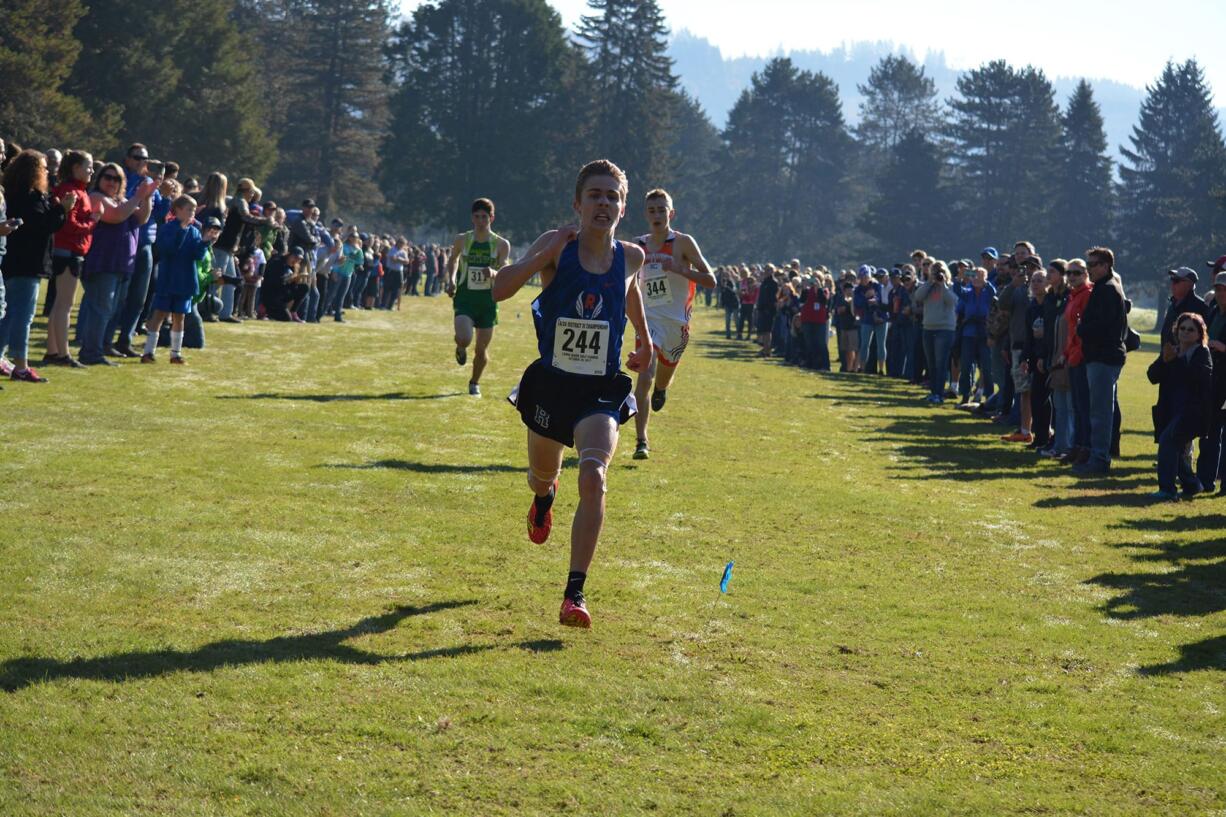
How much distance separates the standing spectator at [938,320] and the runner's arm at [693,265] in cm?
1093

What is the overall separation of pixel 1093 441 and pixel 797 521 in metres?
5.81

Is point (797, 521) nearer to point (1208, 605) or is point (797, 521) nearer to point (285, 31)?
point (1208, 605)

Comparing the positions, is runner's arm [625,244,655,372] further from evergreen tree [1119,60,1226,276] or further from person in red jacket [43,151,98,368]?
evergreen tree [1119,60,1226,276]

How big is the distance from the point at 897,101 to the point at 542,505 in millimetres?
132923

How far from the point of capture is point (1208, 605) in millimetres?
8500

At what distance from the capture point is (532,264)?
7.02 m

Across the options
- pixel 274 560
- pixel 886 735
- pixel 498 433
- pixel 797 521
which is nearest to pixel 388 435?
pixel 498 433

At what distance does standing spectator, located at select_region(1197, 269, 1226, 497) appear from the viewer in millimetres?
13016

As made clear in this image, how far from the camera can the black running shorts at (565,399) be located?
7.16 metres

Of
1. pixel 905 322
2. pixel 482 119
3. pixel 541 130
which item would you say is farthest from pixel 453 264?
pixel 541 130

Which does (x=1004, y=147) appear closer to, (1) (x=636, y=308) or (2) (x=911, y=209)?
(2) (x=911, y=209)

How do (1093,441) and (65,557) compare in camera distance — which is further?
(1093,441)

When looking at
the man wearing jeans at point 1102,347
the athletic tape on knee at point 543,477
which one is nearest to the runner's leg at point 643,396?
the man wearing jeans at point 1102,347

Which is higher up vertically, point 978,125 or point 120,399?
point 978,125
